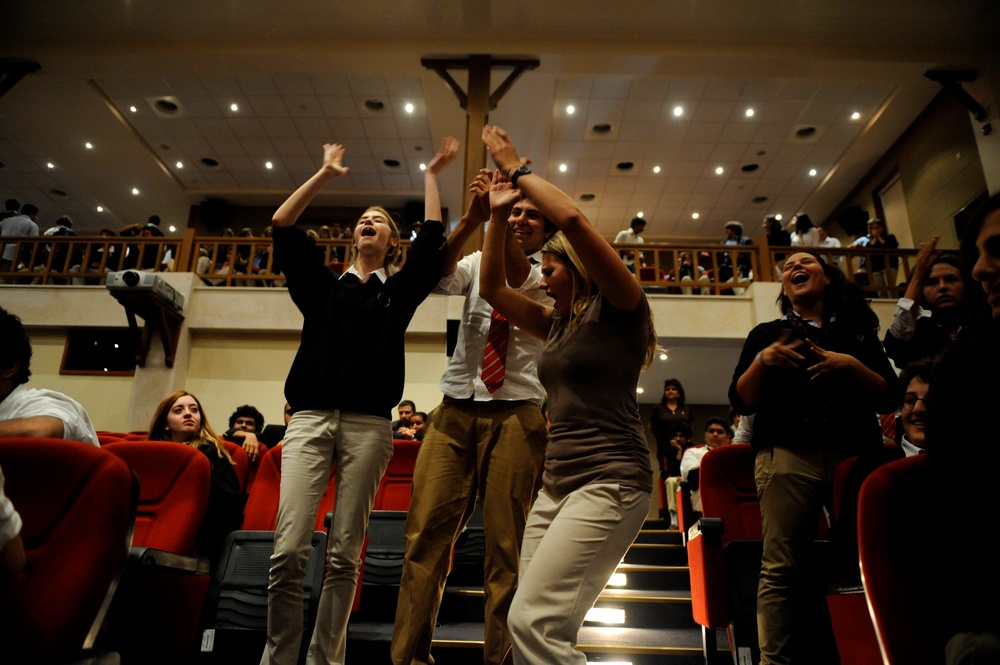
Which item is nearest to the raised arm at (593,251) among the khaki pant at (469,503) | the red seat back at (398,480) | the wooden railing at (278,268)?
the khaki pant at (469,503)

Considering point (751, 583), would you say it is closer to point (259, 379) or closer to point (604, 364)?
point (604, 364)

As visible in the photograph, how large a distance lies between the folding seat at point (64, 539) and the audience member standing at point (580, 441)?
696 millimetres

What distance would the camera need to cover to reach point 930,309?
2.62 metres

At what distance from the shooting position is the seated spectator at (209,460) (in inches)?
83.3

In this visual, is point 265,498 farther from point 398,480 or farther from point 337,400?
point 337,400

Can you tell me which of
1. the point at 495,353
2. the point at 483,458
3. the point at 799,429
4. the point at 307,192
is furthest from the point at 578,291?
the point at 307,192

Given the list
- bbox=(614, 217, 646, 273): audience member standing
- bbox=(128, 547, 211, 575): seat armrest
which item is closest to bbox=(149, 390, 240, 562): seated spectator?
bbox=(128, 547, 211, 575): seat armrest

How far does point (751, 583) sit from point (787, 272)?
1.00 meters

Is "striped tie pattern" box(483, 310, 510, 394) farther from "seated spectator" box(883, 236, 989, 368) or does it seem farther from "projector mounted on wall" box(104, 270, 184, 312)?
"projector mounted on wall" box(104, 270, 184, 312)

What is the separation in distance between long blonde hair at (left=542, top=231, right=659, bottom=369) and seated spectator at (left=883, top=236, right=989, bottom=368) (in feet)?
5.30

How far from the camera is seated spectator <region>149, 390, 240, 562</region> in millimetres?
2115

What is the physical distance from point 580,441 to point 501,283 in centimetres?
53

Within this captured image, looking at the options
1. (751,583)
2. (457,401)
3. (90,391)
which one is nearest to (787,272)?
(751,583)

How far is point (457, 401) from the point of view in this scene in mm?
1751
